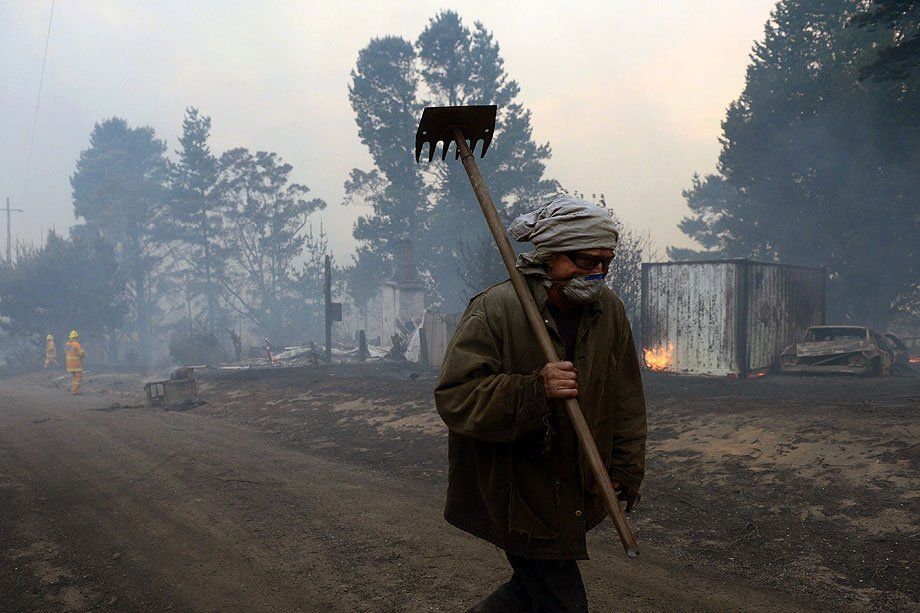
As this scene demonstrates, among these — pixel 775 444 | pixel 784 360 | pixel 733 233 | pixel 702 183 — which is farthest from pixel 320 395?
pixel 702 183

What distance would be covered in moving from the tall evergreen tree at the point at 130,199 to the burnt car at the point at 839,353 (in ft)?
121

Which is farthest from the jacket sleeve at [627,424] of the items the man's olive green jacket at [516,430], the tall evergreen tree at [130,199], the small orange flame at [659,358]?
the tall evergreen tree at [130,199]

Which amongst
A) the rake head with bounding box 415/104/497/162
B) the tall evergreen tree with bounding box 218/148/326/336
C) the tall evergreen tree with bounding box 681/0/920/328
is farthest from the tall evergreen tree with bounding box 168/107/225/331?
the rake head with bounding box 415/104/497/162

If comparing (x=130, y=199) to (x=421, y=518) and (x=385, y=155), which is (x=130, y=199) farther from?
(x=421, y=518)

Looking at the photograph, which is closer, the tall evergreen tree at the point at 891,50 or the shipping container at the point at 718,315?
the tall evergreen tree at the point at 891,50

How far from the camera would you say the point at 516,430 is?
2.26 meters

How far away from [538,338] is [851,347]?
53.5ft

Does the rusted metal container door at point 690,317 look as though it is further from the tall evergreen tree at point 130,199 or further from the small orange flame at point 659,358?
the tall evergreen tree at point 130,199

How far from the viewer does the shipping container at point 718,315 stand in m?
16.9

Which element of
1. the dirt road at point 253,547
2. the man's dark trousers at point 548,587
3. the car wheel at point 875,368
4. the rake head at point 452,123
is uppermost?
the rake head at point 452,123

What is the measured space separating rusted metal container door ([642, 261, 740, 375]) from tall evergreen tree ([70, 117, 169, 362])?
33584mm

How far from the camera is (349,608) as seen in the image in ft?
13.5

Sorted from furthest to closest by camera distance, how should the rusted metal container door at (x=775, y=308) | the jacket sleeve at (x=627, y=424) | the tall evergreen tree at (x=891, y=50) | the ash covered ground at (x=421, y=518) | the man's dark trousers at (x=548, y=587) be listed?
1. the rusted metal container door at (x=775, y=308)
2. the tall evergreen tree at (x=891, y=50)
3. the ash covered ground at (x=421, y=518)
4. the jacket sleeve at (x=627, y=424)
5. the man's dark trousers at (x=548, y=587)

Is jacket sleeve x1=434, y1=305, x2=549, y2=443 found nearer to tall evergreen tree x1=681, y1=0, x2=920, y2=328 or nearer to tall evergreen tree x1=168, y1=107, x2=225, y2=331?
tall evergreen tree x1=681, y1=0, x2=920, y2=328
